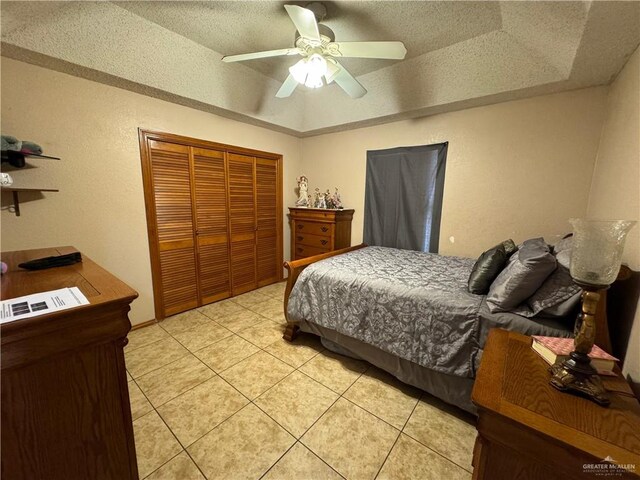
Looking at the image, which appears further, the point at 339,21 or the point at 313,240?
the point at 313,240

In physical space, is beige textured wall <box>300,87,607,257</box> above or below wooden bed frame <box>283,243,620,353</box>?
above

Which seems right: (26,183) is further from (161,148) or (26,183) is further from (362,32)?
(362,32)

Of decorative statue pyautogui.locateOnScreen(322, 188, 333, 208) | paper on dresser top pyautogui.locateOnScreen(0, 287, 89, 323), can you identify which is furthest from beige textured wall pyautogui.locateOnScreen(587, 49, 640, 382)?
decorative statue pyautogui.locateOnScreen(322, 188, 333, 208)

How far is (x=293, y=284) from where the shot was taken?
2.19 metres

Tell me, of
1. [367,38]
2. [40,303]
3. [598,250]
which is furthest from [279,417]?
[367,38]

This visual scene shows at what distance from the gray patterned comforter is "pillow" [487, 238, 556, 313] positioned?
12 cm

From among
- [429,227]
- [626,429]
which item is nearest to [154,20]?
[429,227]

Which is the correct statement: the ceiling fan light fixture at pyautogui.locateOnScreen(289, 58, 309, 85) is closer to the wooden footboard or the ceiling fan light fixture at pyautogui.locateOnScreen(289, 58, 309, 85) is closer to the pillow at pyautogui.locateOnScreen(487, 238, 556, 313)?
the wooden footboard

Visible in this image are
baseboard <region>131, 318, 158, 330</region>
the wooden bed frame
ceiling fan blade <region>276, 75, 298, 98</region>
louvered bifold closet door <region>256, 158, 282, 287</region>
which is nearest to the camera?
the wooden bed frame

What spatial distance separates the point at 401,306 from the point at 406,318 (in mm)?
81

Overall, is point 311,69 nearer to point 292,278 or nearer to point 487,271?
point 292,278

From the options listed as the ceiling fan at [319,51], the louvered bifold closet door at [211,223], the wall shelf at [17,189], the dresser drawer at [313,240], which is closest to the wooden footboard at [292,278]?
the dresser drawer at [313,240]

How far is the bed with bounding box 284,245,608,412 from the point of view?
4.64ft

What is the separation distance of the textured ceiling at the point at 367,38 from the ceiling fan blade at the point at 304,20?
0.47 metres
